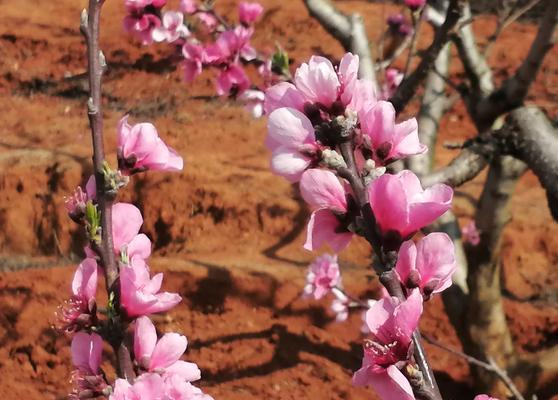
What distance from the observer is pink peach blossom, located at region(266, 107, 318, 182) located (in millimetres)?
610

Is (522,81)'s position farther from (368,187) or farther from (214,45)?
(368,187)

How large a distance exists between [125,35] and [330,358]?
→ 13.2 feet

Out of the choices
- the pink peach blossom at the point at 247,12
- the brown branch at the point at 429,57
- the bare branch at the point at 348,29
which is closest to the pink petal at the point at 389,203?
the brown branch at the point at 429,57

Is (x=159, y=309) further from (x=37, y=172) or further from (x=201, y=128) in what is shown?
(x=201, y=128)

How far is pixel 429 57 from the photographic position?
5.16ft

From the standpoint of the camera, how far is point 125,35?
5859mm

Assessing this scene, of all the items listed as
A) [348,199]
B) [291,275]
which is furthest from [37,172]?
[348,199]

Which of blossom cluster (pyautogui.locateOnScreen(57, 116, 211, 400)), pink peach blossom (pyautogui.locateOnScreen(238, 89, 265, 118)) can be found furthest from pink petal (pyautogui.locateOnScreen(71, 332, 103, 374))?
pink peach blossom (pyautogui.locateOnScreen(238, 89, 265, 118))

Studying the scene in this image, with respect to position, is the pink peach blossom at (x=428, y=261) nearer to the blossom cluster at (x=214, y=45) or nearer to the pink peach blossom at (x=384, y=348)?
the pink peach blossom at (x=384, y=348)

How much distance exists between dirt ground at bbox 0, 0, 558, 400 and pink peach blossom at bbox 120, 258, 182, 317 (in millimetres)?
1533

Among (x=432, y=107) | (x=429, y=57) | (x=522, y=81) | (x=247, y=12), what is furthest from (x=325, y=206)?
(x=432, y=107)

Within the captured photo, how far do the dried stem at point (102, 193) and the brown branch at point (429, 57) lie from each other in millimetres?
831

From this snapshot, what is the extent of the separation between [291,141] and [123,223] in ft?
0.82

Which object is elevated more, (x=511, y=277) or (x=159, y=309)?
(x=159, y=309)
